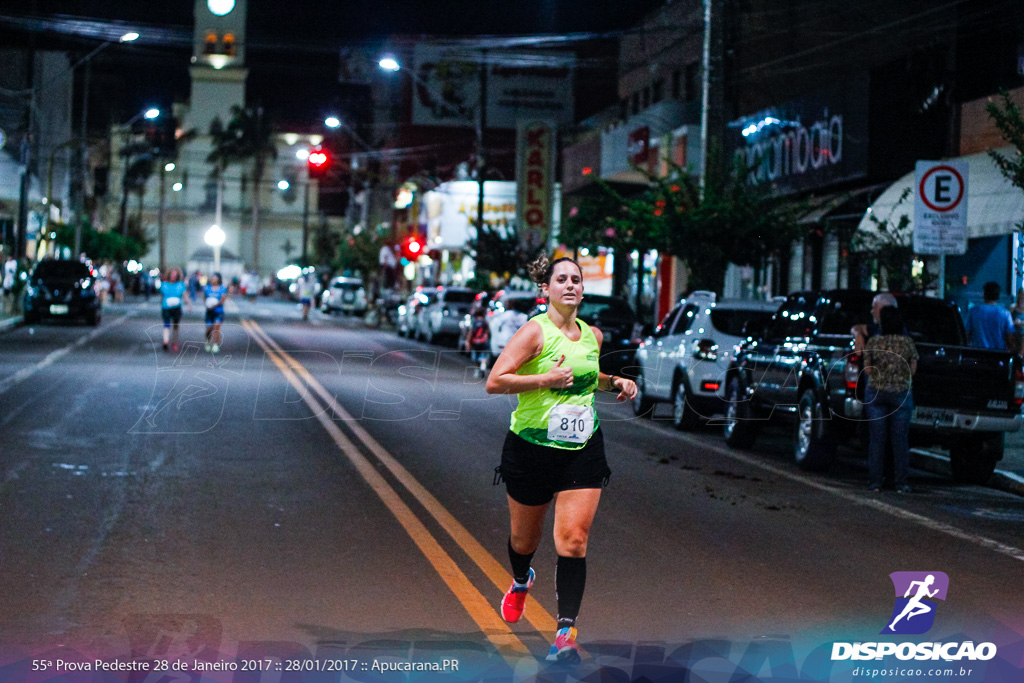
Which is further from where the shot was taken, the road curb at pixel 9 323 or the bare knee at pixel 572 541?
the road curb at pixel 9 323

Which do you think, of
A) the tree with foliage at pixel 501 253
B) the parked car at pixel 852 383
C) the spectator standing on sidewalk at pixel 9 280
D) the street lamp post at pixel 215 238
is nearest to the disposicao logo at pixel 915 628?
the parked car at pixel 852 383

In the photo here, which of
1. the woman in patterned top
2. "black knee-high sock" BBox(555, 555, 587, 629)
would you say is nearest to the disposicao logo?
"black knee-high sock" BBox(555, 555, 587, 629)

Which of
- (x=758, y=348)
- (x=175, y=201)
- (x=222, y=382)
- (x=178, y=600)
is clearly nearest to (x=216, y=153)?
(x=175, y=201)

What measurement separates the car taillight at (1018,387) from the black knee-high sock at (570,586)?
339 inches

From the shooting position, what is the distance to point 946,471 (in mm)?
15539

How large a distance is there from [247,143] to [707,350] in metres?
103

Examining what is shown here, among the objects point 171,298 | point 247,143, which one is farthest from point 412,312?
point 247,143

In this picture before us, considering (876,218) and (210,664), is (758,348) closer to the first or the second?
(876,218)

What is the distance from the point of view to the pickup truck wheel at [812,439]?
48.0 feet

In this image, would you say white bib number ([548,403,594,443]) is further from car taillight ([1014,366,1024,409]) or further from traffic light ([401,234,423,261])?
traffic light ([401,234,423,261])

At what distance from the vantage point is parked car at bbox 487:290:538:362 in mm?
26328

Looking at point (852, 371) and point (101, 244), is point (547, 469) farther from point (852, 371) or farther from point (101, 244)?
point (101, 244)

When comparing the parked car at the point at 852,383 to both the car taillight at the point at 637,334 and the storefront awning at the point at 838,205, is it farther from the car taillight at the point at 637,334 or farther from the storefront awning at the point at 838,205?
the storefront awning at the point at 838,205

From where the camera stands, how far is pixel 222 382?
903 inches
